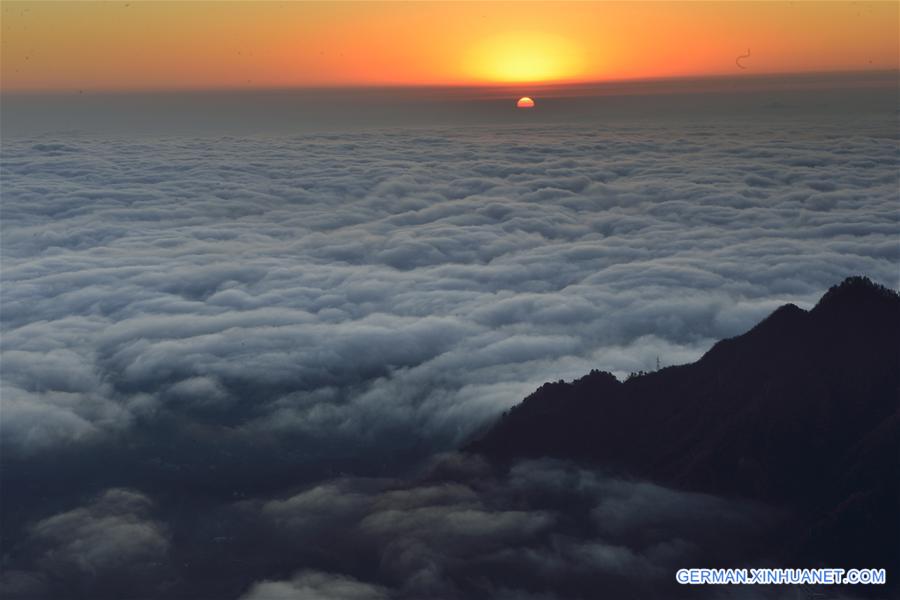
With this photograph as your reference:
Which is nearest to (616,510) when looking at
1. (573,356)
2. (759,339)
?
(759,339)

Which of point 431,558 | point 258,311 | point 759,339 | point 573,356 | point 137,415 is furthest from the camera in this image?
point 258,311

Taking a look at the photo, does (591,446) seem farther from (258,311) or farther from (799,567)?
(258,311)

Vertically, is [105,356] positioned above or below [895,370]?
below

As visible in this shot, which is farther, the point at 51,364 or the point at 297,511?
the point at 51,364

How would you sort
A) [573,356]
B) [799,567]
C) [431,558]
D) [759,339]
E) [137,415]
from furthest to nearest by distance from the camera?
[573,356] < [137,415] < [759,339] < [431,558] < [799,567]

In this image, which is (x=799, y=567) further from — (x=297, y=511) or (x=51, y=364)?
(x=51, y=364)

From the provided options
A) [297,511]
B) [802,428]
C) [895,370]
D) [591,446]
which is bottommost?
[297,511]

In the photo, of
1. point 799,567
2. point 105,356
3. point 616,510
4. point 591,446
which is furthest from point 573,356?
point 105,356
